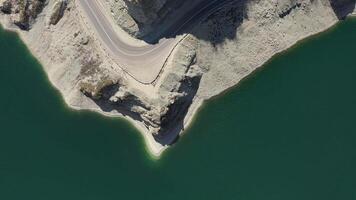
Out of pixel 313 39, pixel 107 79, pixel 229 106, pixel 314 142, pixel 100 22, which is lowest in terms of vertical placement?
pixel 314 142

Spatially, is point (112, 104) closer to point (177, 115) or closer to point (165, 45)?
point (177, 115)

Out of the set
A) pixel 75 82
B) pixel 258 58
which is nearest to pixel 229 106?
pixel 258 58

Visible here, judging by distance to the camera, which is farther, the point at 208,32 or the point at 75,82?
the point at 75,82

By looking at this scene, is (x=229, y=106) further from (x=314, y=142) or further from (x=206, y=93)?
(x=314, y=142)

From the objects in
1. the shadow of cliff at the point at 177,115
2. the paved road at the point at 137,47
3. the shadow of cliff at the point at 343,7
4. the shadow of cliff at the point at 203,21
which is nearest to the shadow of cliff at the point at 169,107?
the shadow of cliff at the point at 177,115

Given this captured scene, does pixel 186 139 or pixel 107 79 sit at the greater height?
pixel 107 79
